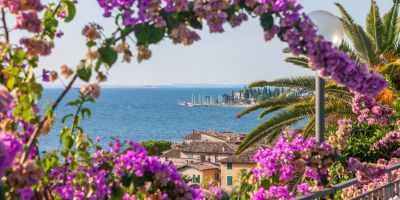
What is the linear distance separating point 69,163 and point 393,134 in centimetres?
756

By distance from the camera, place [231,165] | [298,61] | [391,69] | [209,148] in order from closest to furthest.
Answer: [391,69]
[298,61]
[231,165]
[209,148]

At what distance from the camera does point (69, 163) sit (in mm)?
3498

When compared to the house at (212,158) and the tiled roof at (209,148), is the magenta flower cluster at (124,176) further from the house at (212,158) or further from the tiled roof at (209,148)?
the tiled roof at (209,148)

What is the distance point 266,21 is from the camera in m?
3.26

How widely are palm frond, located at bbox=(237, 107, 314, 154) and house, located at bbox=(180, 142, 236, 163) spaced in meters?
57.9

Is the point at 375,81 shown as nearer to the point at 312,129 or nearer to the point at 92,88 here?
the point at 92,88

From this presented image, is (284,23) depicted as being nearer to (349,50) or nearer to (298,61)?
(298,61)

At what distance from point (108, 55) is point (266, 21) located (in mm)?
837

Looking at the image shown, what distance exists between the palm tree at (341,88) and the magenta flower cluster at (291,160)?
8111 millimetres

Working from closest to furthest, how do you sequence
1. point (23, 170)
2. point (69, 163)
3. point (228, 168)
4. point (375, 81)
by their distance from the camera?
1. point (23, 170)
2. point (375, 81)
3. point (69, 163)
4. point (228, 168)

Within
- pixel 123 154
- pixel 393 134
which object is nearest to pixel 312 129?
pixel 393 134

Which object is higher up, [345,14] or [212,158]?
[345,14]

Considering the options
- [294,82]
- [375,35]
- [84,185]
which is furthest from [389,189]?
[375,35]

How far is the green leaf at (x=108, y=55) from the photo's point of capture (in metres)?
3.07
